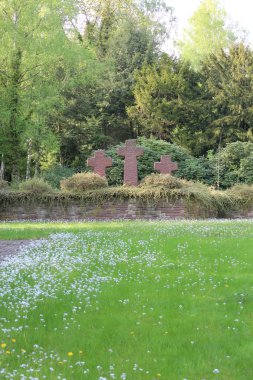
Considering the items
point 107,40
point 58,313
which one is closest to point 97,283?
point 58,313

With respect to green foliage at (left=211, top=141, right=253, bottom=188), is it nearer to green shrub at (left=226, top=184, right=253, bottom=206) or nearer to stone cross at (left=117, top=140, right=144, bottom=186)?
green shrub at (left=226, top=184, right=253, bottom=206)

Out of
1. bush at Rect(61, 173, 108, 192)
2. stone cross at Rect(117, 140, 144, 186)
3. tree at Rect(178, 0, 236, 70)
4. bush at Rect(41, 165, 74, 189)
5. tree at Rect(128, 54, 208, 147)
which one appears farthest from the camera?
tree at Rect(178, 0, 236, 70)

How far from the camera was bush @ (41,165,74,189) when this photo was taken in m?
26.3

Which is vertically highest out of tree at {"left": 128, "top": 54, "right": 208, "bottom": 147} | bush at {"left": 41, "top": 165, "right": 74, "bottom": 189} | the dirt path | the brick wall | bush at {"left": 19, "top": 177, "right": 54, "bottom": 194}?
tree at {"left": 128, "top": 54, "right": 208, "bottom": 147}

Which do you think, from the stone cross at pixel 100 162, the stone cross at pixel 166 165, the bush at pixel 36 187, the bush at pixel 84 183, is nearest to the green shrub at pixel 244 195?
the stone cross at pixel 166 165

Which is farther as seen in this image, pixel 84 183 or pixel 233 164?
pixel 233 164

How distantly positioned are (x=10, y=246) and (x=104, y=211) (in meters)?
8.58

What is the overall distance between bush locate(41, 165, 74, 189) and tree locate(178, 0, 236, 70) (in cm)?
1699

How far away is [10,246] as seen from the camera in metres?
9.73

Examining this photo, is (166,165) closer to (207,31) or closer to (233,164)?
(233,164)

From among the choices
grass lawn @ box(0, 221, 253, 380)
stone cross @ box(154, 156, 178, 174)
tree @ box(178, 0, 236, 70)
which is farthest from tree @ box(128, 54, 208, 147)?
grass lawn @ box(0, 221, 253, 380)

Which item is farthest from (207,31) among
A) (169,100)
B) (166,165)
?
(166,165)

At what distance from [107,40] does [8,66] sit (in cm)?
1368

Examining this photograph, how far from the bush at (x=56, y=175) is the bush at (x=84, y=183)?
24.0ft
